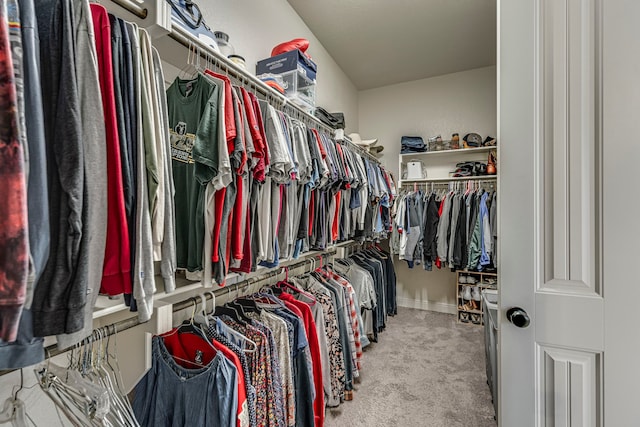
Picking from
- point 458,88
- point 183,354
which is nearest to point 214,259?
point 183,354

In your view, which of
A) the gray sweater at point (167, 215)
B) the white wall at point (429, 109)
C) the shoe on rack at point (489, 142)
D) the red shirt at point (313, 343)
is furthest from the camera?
the white wall at point (429, 109)

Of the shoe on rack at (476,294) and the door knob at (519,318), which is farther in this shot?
the shoe on rack at (476,294)

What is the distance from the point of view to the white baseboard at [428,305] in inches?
146

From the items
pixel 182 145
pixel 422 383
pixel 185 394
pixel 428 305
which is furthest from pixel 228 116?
pixel 428 305

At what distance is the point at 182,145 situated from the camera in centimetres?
107

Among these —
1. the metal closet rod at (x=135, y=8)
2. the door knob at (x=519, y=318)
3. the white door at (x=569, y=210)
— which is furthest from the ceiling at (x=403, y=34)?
the door knob at (x=519, y=318)

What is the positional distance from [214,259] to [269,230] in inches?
12.3

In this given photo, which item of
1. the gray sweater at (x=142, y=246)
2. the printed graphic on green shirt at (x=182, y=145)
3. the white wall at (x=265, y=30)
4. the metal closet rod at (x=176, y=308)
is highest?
the white wall at (x=265, y=30)

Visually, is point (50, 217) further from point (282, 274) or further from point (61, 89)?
point (282, 274)

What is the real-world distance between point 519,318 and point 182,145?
4.26 ft

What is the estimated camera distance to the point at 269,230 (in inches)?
51.4

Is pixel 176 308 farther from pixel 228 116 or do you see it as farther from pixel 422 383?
pixel 422 383

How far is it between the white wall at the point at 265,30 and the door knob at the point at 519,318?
80.2 inches

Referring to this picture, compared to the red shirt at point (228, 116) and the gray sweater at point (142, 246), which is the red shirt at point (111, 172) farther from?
the red shirt at point (228, 116)
